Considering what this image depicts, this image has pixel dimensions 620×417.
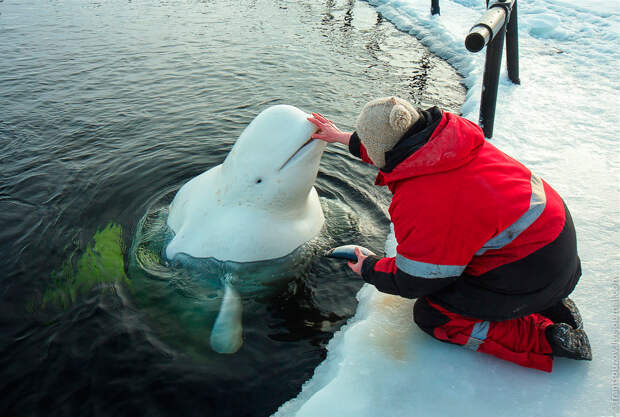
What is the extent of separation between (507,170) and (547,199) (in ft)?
1.31

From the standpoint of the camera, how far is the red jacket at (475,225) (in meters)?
2.99

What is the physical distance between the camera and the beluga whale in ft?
14.9

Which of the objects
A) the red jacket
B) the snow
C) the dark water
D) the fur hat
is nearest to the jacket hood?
the red jacket

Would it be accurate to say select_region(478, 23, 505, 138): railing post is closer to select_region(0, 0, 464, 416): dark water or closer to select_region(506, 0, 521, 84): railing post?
select_region(506, 0, 521, 84): railing post

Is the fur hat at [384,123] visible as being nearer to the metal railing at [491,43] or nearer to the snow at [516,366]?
the snow at [516,366]

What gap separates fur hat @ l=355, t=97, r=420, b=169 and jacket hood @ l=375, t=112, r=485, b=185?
6.8 inches

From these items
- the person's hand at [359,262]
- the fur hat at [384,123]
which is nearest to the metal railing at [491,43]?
the fur hat at [384,123]

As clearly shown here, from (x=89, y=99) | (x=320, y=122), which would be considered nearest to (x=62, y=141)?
(x=89, y=99)

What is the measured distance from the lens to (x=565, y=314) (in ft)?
12.0

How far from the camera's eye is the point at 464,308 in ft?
11.4

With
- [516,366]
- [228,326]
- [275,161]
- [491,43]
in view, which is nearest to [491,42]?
[491,43]

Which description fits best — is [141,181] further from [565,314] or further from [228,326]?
[565,314]

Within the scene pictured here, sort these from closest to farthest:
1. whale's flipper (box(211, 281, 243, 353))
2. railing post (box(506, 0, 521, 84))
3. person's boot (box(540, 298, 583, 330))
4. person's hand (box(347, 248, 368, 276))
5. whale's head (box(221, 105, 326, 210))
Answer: person's boot (box(540, 298, 583, 330))
person's hand (box(347, 248, 368, 276))
whale's flipper (box(211, 281, 243, 353))
whale's head (box(221, 105, 326, 210))
railing post (box(506, 0, 521, 84))

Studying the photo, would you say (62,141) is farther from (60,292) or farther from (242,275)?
(242,275)
